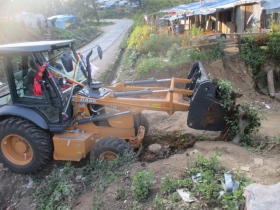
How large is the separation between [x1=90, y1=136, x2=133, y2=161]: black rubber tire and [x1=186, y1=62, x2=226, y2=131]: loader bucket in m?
1.17

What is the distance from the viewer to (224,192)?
11.4ft

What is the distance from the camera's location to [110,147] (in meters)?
4.90

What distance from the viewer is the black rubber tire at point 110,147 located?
4.89m

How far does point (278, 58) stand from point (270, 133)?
20.2 feet

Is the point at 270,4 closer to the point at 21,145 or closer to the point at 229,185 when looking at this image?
the point at 229,185

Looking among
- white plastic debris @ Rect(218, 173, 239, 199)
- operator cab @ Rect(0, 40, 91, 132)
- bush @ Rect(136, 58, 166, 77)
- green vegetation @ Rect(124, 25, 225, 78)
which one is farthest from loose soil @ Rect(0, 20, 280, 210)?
green vegetation @ Rect(124, 25, 225, 78)

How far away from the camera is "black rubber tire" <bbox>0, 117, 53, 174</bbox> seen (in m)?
5.09

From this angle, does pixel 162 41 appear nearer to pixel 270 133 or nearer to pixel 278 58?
pixel 278 58

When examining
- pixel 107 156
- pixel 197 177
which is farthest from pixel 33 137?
pixel 197 177

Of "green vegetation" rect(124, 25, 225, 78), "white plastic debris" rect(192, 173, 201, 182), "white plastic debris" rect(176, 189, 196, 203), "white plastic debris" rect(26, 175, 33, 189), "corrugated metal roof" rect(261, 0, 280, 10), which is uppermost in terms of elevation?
"corrugated metal roof" rect(261, 0, 280, 10)

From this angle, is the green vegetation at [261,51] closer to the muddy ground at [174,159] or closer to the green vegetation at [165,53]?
the green vegetation at [165,53]

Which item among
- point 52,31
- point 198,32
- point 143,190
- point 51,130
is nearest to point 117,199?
point 143,190

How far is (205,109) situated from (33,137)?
119 inches

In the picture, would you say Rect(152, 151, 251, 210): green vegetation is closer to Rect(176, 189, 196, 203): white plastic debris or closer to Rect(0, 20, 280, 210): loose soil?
Rect(176, 189, 196, 203): white plastic debris
